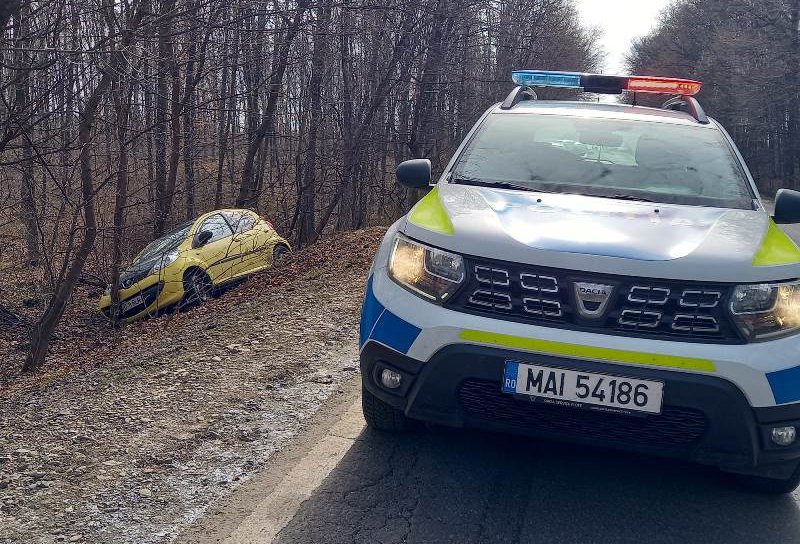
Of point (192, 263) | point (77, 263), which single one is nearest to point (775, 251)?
point (77, 263)

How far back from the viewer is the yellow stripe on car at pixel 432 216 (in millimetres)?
3381

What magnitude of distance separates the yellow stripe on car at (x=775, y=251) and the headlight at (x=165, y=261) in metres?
9.60

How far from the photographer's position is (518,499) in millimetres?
3408

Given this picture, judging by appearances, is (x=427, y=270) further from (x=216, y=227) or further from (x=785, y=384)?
(x=216, y=227)

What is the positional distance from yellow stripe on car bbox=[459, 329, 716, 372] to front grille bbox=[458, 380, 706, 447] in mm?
177

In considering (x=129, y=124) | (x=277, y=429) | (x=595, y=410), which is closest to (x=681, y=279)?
(x=595, y=410)

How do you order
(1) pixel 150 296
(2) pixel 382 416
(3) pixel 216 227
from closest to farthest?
(2) pixel 382 416, (1) pixel 150 296, (3) pixel 216 227

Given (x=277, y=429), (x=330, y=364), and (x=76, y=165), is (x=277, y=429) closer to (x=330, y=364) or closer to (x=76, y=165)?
(x=330, y=364)

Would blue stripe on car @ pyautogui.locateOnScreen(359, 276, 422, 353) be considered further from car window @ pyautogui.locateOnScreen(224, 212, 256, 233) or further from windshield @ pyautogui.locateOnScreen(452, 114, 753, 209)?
car window @ pyautogui.locateOnScreen(224, 212, 256, 233)

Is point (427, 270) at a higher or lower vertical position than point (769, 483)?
higher

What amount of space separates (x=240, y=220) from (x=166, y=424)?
946 cm

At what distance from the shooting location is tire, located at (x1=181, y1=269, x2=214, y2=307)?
1157 centimetres

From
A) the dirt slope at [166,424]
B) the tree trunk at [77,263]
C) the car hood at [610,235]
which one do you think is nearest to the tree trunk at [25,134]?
the tree trunk at [77,263]

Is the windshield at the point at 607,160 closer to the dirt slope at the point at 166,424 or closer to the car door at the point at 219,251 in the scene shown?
the dirt slope at the point at 166,424
